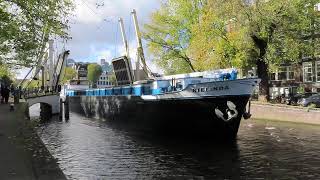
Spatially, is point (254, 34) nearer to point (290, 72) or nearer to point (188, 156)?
point (188, 156)

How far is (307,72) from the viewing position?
2397 inches

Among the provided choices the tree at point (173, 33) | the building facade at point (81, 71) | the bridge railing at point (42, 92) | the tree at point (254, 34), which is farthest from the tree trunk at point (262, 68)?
the building facade at point (81, 71)

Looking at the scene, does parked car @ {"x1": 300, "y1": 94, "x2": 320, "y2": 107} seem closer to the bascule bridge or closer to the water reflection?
the water reflection

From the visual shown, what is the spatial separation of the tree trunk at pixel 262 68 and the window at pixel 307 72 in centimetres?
1675

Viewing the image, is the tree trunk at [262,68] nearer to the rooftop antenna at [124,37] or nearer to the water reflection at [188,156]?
the water reflection at [188,156]

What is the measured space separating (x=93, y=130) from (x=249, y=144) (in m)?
14.5

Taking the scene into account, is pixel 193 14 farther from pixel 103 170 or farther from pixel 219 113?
pixel 103 170

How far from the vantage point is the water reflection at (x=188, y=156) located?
18.2 metres

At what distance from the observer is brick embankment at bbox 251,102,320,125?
3581 centimetres

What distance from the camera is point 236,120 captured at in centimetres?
2781

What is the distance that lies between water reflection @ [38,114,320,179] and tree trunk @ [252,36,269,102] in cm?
1198

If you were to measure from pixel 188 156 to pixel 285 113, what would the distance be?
1872 centimetres

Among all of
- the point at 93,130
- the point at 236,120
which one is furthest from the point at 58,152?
the point at 93,130

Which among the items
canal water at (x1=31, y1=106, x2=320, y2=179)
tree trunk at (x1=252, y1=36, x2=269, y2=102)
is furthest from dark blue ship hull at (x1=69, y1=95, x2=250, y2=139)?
tree trunk at (x1=252, y1=36, x2=269, y2=102)
